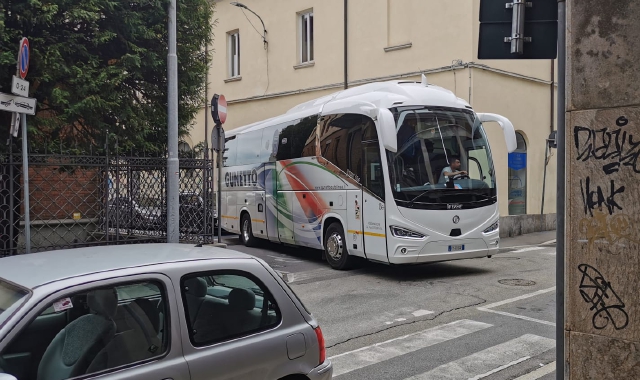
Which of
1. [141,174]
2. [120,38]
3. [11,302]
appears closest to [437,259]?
[141,174]

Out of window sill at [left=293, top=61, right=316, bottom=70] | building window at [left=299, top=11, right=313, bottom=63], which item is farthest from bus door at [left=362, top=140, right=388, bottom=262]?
building window at [left=299, top=11, right=313, bottom=63]

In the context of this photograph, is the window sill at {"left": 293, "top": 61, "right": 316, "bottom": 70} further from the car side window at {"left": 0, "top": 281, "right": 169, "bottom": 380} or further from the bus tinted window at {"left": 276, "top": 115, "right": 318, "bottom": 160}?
the car side window at {"left": 0, "top": 281, "right": 169, "bottom": 380}

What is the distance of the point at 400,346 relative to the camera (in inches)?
254

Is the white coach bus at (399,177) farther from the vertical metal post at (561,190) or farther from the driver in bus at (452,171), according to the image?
the vertical metal post at (561,190)

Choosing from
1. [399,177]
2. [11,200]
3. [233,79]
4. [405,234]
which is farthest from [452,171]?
[233,79]

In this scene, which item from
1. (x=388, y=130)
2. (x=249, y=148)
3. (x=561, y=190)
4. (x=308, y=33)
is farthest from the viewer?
(x=308, y=33)

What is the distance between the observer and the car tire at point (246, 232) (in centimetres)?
1629

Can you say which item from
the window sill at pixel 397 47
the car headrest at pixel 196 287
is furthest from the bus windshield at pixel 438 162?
the car headrest at pixel 196 287

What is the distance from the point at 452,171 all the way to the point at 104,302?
8.33 m

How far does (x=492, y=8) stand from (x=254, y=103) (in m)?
19.6

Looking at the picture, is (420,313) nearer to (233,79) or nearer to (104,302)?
(104,302)

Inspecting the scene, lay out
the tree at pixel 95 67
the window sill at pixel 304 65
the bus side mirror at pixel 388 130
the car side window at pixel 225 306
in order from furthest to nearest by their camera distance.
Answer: the window sill at pixel 304 65, the bus side mirror at pixel 388 130, the tree at pixel 95 67, the car side window at pixel 225 306

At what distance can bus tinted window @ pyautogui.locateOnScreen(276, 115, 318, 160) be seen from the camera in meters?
12.9

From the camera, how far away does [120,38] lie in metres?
9.62
